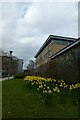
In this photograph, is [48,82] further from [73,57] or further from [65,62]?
[65,62]

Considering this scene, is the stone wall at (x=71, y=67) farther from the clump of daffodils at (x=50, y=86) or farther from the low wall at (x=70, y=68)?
the clump of daffodils at (x=50, y=86)

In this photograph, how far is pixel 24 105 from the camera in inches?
321

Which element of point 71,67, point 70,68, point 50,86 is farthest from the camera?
point 70,68

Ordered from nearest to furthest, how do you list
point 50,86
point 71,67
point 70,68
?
point 50,86 → point 71,67 → point 70,68

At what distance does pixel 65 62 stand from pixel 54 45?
3126 cm

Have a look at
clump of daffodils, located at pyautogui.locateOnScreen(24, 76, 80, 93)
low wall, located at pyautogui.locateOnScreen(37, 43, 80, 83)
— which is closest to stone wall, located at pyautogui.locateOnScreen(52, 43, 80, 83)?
low wall, located at pyautogui.locateOnScreen(37, 43, 80, 83)

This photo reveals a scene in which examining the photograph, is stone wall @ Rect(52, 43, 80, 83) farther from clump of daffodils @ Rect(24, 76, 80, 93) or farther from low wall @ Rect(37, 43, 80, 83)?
clump of daffodils @ Rect(24, 76, 80, 93)

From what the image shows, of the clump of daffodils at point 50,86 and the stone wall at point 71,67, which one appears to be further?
the stone wall at point 71,67

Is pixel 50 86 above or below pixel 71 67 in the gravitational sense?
below

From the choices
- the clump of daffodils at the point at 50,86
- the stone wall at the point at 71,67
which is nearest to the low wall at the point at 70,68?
the stone wall at the point at 71,67

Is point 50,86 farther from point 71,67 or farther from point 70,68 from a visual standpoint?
point 70,68

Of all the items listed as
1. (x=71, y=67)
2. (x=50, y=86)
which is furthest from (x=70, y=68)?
(x=50, y=86)

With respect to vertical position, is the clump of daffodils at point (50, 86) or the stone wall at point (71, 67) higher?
the stone wall at point (71, 67)

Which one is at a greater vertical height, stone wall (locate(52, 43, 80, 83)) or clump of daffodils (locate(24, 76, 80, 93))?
stone wall (locate(52, 43, 80, 83))
